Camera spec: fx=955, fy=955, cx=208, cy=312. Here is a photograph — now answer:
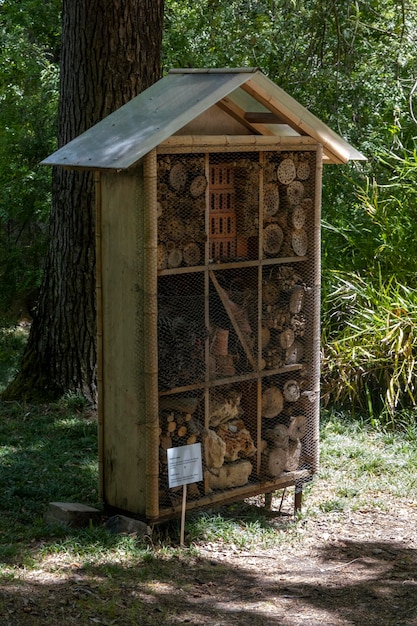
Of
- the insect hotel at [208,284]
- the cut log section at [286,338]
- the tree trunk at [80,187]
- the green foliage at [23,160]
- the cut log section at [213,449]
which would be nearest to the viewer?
the insect hotel at [208,284]

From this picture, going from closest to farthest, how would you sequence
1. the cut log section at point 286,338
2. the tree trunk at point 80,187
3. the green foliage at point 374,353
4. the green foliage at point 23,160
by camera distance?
the cut log section at point 286,338 → the tree trunk at point 80,187 → the green foliage at point 374,353 → the green foliage at point 23,160

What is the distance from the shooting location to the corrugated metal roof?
4.43 metres

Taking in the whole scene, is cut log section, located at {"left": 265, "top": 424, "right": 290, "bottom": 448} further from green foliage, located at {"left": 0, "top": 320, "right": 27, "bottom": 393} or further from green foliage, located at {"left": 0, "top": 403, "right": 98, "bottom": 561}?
green foliage, located at {"left": 0, "top": 320, "right": 27, "bottom": 393}

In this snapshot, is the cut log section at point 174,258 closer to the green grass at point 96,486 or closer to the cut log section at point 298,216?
the cut log section at point 298,216

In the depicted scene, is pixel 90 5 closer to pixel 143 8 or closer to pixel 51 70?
pixel 143 8

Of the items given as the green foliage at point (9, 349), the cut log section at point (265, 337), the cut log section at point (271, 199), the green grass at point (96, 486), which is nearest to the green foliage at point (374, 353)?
the green grass at point (96, 486)

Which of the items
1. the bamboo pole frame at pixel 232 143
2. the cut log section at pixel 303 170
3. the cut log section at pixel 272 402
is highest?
the bamboo pole frame at pixel 232 143

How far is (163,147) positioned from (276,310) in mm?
1283

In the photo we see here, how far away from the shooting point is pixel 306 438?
18.2ft

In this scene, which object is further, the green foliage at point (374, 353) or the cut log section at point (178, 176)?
the green foliage at point (374, 353)

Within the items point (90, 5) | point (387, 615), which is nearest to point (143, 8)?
point (90, 5)

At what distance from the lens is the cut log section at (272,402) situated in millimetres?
5352

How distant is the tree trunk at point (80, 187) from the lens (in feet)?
22.6

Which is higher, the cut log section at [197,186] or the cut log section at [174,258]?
the cut log section at [197,186]
